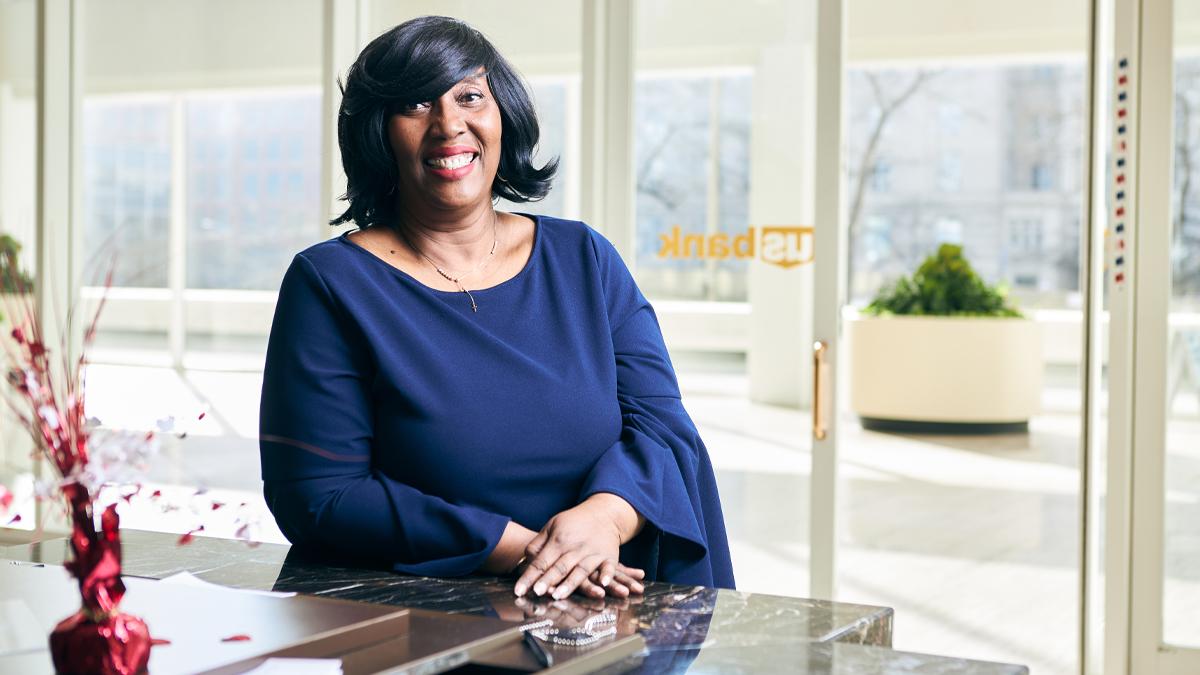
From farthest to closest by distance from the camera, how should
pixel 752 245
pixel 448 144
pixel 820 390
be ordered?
pixel 752 245
pixel 820 390
pixel 448 144

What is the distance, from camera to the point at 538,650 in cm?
113

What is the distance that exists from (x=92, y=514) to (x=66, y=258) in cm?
489

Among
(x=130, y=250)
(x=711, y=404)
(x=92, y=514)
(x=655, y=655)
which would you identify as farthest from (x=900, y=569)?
(x=92, y=514)

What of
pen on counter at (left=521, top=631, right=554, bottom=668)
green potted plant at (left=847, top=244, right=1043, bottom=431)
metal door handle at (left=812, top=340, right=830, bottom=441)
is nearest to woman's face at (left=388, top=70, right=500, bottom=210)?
pen on counter at (left=521, top=631, right=554, bottom=668)

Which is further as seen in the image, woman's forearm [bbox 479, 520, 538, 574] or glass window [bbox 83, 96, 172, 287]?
glass window [bbox 83, 96, 172, 287]

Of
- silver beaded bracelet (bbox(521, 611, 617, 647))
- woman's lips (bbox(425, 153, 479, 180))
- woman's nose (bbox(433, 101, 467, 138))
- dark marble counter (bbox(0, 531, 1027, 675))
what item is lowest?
dark marble counter (bbox(0, 531, 1027, 675))

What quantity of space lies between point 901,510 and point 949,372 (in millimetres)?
3436

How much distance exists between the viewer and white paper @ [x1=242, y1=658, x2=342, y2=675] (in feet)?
3.42

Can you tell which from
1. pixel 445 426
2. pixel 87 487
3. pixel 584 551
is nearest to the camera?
pixel 87 487

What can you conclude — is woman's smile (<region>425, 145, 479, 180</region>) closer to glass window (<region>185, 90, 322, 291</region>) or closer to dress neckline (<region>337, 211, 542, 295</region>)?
dress neckline (<region>337, 211, 542, 295</region>)

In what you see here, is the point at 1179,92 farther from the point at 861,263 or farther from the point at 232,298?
the point at 861,263

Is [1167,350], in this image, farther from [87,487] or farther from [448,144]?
[87,487]

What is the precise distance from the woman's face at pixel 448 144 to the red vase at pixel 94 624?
2.72ft

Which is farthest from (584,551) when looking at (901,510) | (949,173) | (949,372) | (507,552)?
(949,173)
